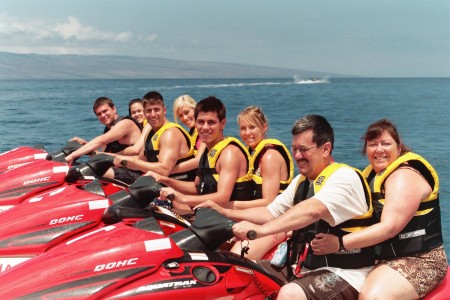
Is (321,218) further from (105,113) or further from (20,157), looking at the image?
(20,157)

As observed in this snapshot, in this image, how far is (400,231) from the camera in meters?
3.13

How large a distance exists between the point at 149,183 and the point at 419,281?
5.48 feet

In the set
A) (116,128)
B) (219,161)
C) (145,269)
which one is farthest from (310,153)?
(116,128)

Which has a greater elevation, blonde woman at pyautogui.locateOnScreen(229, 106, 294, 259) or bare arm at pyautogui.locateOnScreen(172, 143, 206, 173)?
blonde woman at pyautogui.locateOnScreen(229, 106, 294, 259)

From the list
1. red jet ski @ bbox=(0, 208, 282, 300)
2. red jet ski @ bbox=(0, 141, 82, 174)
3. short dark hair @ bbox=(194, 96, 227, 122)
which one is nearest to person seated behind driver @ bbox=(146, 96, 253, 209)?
short dark hair @ bbox=(194, 96, 227, 122)

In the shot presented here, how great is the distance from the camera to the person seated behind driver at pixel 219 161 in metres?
4.21

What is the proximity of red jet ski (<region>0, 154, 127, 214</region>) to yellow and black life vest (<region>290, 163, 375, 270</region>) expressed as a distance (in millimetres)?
2138

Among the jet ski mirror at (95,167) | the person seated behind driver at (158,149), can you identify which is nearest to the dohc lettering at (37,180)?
the jet ski mirror at (95,167)

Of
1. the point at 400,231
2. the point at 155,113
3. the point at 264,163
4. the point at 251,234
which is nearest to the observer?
the point at 251,234

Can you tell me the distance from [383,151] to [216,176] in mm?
1535

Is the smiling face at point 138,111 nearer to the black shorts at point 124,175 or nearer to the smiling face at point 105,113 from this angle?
the smiling face at point 105,113

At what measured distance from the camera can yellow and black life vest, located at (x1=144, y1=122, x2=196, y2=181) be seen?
18.3 feet

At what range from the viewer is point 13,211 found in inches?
Result: 170

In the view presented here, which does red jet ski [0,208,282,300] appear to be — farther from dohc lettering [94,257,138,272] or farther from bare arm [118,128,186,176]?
bare arm [118,128,186,176]
